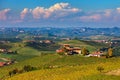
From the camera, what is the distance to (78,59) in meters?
129

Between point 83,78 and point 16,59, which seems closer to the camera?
point 83,78

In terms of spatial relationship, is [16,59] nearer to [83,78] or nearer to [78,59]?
[78,59]

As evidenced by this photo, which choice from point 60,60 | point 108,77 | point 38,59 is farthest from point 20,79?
point 38,59

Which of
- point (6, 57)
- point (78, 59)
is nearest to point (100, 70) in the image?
point (78, 59)

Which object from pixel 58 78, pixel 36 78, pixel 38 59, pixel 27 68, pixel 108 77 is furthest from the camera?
pixel 38 59

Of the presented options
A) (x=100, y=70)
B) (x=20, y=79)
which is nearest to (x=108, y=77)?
(x=100, y=70)

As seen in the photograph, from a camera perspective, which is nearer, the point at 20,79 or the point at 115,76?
the point at 115,76

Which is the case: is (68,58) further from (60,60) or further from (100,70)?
(100,70)

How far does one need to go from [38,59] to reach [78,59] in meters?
20.2

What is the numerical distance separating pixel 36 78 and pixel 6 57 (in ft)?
410

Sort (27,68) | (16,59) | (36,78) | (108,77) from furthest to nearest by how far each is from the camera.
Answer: (16,59) < (27,68) < (36,78) < (108,77)

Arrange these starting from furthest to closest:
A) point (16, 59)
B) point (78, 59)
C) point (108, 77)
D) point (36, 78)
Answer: point (16, 59) → point (78, 59) → point (36, 78) → point (108, 77)

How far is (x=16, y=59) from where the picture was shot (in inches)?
7421

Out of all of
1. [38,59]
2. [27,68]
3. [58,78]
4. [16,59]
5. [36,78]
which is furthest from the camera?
[16,59]
